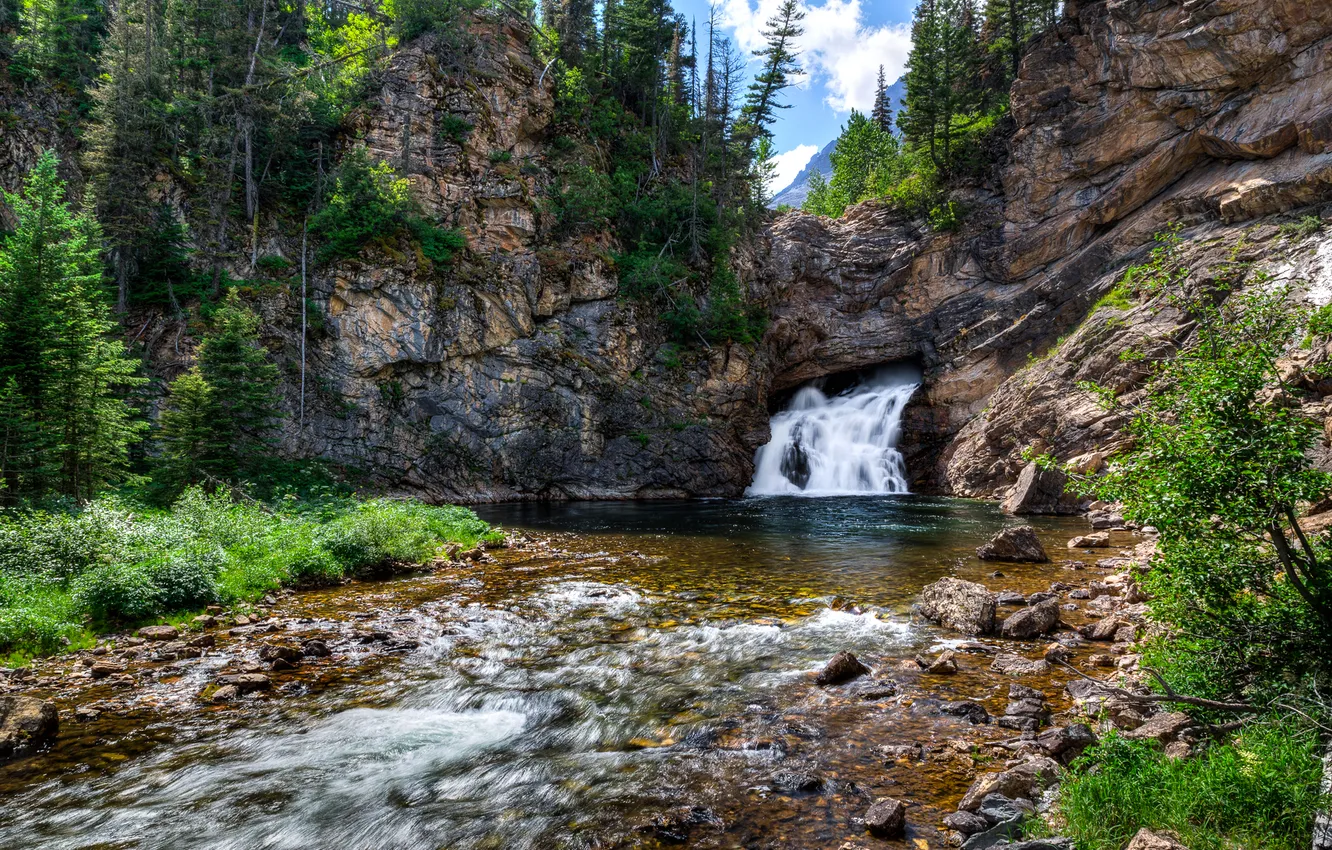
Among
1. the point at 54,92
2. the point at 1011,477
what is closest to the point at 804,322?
the point at 1011,477

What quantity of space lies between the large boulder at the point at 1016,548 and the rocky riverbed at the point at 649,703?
6.77 feet

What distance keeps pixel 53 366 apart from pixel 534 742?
55.9ft

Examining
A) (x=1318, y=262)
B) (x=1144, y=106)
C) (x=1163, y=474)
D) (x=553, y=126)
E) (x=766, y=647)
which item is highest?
(x=553, y=126)

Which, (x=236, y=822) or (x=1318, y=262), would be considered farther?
(x=1318, y=262)

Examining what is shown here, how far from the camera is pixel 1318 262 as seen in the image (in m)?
21.5

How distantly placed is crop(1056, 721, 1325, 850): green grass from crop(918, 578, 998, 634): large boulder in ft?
14.6

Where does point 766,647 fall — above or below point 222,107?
below

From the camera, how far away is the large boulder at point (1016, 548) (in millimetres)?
13328

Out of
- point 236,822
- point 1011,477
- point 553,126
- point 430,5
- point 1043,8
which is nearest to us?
point 236,822

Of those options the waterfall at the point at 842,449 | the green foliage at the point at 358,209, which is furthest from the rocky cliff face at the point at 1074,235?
the green foliage at the point at 358,209

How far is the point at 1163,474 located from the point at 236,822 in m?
7.63

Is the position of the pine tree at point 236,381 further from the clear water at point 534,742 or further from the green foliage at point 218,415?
the clear water at point 534,742

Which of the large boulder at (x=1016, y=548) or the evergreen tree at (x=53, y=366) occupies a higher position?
the evergreen tree at (x=53, y=366)

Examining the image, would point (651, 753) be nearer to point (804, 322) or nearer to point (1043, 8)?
point (804, 322)
